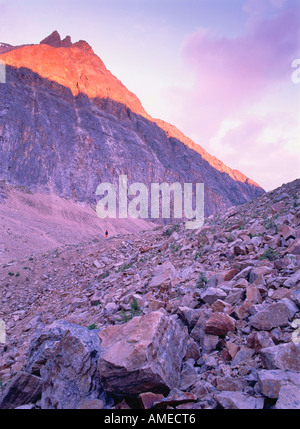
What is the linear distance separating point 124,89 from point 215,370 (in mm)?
85573

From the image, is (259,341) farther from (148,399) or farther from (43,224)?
(43,224)

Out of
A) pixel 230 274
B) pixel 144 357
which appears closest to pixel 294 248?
pixel 230 274

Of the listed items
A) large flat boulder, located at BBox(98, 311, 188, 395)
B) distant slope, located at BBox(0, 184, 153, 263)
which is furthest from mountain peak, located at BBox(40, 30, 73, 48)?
large flat boulder, located at BBox(98, 311, 188, 395)

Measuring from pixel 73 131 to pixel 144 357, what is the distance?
54.7 m

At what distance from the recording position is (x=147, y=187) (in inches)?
2354

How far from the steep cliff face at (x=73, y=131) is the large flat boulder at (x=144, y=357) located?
1682 inches

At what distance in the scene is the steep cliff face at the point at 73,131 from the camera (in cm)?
4422

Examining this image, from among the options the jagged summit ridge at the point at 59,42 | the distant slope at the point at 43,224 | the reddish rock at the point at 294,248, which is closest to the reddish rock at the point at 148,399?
the reddish rock at the point at 294,248

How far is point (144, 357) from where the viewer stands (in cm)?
265

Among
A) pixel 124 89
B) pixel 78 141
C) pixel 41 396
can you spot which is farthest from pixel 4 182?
pixel 124 89

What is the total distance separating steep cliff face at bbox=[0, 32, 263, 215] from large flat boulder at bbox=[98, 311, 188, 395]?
140 ft

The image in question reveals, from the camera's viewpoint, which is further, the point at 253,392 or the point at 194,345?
the point at 194,345

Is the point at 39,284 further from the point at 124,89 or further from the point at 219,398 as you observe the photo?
the point at 124,89

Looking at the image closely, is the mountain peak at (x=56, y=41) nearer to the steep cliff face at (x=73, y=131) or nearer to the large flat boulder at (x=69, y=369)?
the steep cliff face at (x=73, y=131)
